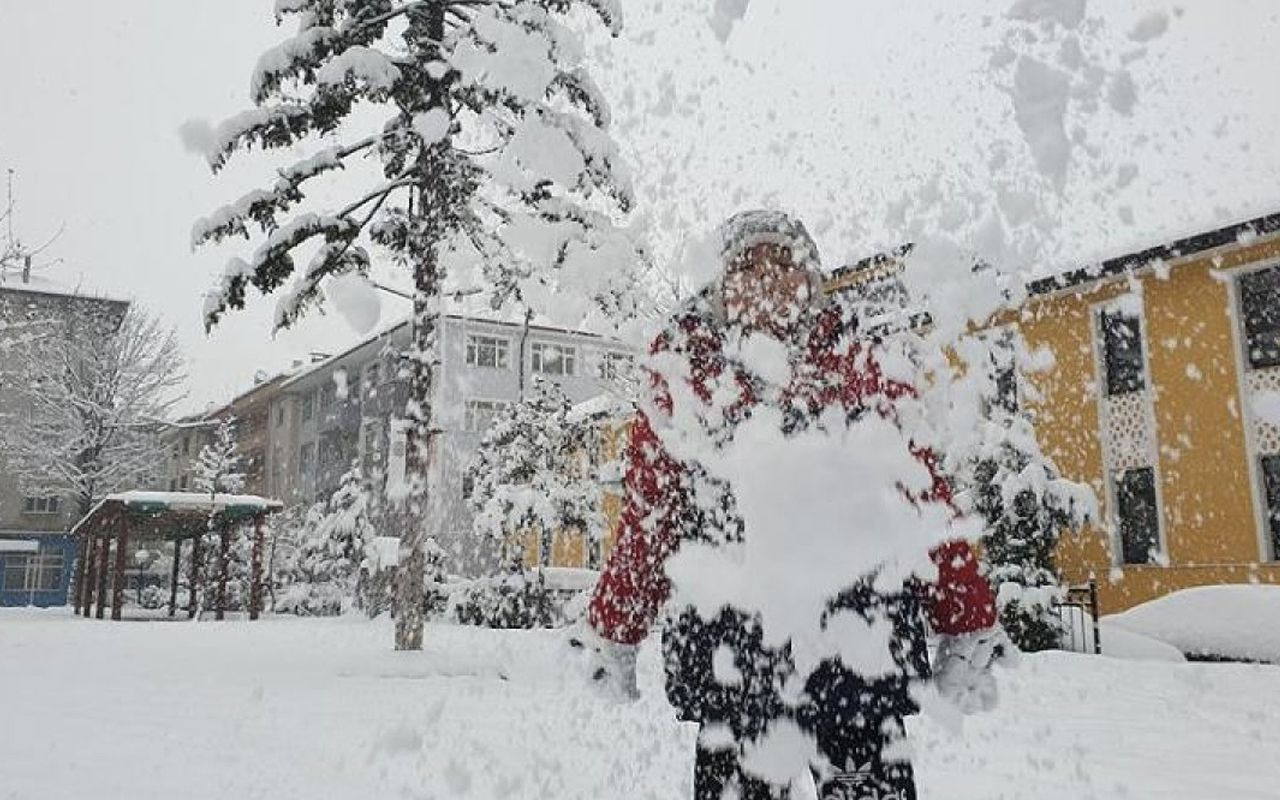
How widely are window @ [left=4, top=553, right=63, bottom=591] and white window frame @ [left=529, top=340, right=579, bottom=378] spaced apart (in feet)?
83.0

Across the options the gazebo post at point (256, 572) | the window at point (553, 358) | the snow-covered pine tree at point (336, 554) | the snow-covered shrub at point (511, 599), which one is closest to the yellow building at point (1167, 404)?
the snow-covered shrub at point (511, 599)

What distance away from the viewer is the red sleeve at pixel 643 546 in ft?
7.92

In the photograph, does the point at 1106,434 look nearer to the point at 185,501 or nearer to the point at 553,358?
the point at 185,501

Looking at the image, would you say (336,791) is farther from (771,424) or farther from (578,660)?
(771,424)

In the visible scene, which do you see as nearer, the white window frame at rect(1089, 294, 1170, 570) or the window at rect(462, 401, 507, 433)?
the white window frame at rect(1089, 294, 1170, 570)

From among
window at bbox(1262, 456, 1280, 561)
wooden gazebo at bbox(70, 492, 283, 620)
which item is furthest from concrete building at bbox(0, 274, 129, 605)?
window at bbox(1262, 456, 1280, 561)

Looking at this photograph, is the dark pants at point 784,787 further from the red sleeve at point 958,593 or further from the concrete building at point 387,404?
the concrete building at point 387,404

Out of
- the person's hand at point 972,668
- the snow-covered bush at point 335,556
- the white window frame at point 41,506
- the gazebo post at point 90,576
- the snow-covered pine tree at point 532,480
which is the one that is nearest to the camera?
the person's hand at point 972,668

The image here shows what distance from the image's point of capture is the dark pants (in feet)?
7.03

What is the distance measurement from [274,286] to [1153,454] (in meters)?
13.9

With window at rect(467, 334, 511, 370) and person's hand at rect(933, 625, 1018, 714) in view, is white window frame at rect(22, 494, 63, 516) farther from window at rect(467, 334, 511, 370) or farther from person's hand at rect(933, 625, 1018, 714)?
person's hand at rect(933, 625, 1018, 714)

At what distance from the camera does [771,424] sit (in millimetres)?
2400

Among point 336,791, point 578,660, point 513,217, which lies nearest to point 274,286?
point 513,217

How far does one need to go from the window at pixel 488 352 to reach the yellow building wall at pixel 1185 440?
29.0 metres
